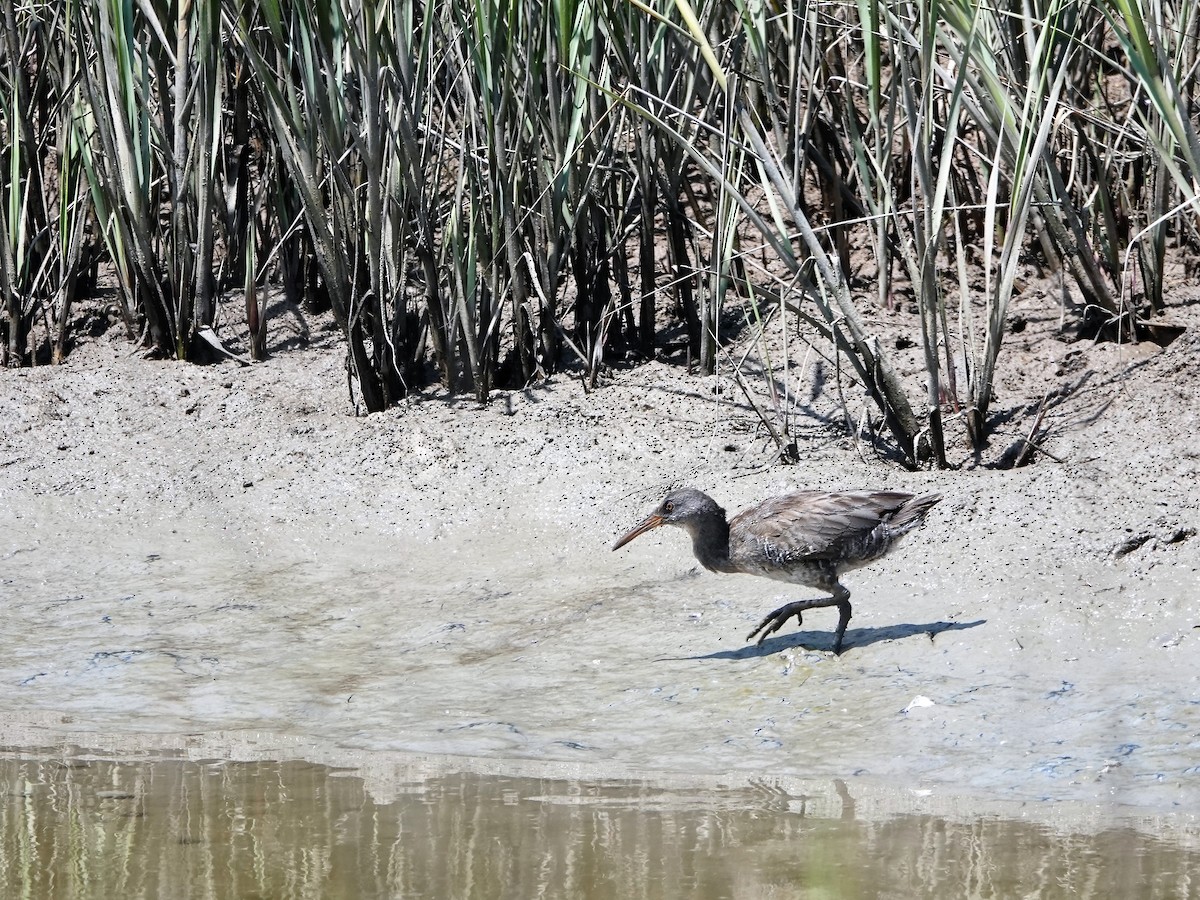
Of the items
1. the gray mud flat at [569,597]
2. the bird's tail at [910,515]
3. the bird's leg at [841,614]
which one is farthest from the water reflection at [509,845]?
the bird's tail at [910,515]

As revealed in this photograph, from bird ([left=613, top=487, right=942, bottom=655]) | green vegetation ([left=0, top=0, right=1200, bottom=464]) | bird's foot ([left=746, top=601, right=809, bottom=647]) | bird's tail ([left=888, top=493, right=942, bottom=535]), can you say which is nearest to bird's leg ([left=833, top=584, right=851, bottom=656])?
bird ([left=613, top=487, right=942, bottom=655])

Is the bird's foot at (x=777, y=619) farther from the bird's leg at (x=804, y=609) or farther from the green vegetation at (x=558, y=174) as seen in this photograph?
the green vegetation at (x=558, y=174)

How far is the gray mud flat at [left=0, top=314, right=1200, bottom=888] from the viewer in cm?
405

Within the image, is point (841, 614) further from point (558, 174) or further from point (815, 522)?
point (558, 174)

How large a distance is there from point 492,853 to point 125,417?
4268mm

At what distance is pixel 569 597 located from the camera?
5.43 meters

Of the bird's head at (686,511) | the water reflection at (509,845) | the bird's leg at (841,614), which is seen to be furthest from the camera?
the bird's head at (686,511)

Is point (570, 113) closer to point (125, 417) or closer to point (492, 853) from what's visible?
point (125, 417)

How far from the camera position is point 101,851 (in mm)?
3332

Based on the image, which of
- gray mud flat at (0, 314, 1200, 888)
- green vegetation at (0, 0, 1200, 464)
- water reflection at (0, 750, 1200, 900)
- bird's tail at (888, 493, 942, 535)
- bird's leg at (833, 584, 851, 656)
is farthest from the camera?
green vegetation at (0, 0, 1200, 464)

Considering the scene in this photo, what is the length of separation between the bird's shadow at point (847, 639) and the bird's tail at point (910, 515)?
316 millimetres

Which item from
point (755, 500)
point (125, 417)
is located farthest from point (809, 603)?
point (125, 417)

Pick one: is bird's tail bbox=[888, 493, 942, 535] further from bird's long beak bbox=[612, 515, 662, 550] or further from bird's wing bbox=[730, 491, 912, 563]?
bird's long beak bbox=[612, 515, 662, 550]

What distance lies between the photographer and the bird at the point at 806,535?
4773mm
